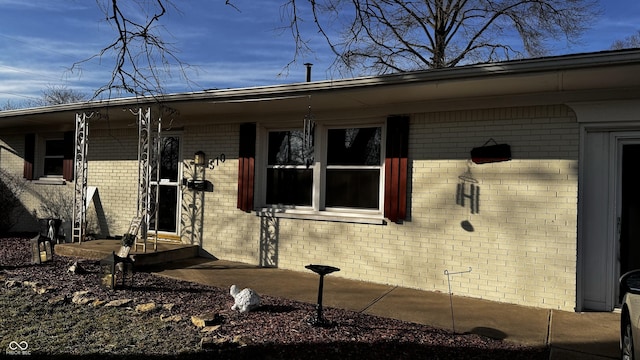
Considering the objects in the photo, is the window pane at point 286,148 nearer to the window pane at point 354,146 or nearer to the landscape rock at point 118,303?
the window pane at point 354,146

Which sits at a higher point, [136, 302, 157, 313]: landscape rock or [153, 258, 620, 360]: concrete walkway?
[136, 302, 157, 313]: landscape rock

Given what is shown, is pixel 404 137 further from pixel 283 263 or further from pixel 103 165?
pixel 103 165

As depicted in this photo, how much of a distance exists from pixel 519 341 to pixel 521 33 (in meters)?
13.5

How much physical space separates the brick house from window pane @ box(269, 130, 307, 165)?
0.09ft

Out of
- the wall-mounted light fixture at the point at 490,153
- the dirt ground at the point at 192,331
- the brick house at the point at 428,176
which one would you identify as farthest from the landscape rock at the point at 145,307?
the wall-mounted light fixture at the point at 490,153

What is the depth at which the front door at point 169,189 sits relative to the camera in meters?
9.19

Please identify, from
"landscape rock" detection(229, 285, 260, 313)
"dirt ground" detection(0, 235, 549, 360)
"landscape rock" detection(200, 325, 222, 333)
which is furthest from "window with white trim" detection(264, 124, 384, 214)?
"landscape rock" detection(200, 325, 222, 333)

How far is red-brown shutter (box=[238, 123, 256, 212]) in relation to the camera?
26.4 ft

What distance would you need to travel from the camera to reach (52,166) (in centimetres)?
1134

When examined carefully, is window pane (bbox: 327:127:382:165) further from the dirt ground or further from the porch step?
the porch step

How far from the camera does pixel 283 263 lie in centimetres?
781

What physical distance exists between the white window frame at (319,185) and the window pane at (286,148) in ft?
0.29

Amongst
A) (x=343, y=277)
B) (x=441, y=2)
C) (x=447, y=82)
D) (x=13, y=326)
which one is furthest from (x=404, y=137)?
(x=441, y=2)

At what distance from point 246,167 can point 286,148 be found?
30.6 inches
